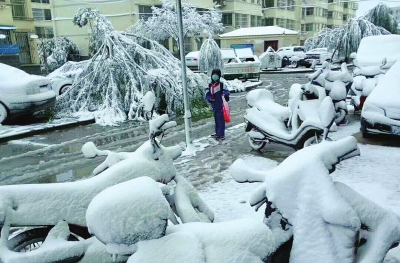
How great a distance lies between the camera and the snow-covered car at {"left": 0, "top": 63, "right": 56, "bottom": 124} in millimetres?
10297

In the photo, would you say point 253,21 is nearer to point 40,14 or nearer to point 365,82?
point 40,14

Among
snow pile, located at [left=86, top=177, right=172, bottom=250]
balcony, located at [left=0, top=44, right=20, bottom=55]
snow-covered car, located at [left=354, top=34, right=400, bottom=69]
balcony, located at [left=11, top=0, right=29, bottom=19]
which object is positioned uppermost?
balcony, located at [left=11, top=0, right=29, bottom=19]

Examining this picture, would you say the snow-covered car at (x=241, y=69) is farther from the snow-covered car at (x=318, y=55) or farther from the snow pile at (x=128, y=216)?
the snow pile at (x=128, y=216)

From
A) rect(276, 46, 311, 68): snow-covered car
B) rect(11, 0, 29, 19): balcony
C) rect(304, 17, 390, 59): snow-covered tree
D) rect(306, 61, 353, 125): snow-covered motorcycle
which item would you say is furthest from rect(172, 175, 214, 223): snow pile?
rect(11, 0, 29, 19): balcony

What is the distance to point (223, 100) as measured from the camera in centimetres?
834

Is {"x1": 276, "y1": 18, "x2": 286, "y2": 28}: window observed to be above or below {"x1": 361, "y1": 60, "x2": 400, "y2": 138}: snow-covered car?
above

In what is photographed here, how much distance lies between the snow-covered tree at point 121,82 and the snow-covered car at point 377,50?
498cm

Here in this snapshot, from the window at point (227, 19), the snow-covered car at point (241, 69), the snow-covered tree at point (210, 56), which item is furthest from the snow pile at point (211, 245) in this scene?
the window at point (227, 19)

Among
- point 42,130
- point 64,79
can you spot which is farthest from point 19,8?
point 42,130

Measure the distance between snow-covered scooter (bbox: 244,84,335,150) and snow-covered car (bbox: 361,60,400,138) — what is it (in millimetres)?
965

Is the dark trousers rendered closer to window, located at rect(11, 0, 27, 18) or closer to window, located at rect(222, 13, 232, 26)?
window, located at rect(11, 0, 27, 18)

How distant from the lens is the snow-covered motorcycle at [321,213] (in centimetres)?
225

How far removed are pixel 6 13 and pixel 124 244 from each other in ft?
91.3

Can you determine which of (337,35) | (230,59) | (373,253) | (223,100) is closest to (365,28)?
(337,35)
